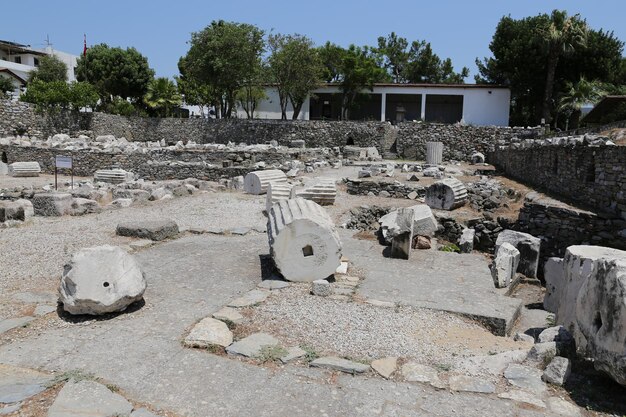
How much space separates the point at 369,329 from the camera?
5.61 m

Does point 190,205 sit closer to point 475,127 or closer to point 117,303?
point 117,303

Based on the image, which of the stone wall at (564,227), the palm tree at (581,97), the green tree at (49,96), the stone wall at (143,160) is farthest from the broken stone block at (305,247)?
the green tree at (49,96)

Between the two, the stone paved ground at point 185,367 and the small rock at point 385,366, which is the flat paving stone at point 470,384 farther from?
the small rock at point 385,366

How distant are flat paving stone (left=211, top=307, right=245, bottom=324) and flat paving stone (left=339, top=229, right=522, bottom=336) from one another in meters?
1.82

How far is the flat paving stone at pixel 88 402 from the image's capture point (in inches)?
149

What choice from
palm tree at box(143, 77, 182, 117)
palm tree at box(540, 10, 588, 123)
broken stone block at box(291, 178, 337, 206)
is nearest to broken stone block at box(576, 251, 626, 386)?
broken stone block at box(291, 178, 337, 206)

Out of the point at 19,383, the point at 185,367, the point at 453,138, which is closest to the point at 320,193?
the point at 185,367

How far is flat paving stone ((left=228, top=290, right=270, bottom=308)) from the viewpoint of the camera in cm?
627

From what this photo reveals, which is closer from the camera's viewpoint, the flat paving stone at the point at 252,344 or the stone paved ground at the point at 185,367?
the stone paved ground at the point at 185,367

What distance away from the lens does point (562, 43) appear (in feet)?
106

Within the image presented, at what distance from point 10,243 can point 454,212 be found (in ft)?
34.7

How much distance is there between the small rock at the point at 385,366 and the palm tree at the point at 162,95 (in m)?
38.8

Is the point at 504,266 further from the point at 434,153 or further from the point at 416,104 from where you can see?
the point at 416,104

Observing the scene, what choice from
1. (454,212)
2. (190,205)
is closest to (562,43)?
(454,212)
